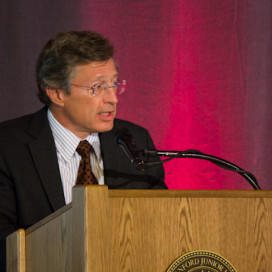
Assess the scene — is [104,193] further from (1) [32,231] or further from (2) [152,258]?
(1) [32,231]

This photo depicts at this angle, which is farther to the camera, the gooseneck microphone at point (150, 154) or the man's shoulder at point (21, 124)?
the man's shoulder at point (21, 124)

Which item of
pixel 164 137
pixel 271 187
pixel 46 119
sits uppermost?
pixel 46 119

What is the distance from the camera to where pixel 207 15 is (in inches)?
120

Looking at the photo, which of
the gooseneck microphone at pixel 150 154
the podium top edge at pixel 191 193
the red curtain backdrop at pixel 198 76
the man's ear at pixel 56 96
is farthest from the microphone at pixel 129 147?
the red curtain backdrop at pixel 198 76

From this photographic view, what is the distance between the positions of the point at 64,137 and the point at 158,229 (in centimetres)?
112

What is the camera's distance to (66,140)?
7.68 feet

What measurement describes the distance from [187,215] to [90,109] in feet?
3.42

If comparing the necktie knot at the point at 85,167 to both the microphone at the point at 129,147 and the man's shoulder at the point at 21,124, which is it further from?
the microphone at the point at 129,147

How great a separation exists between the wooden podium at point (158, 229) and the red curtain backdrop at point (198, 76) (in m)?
1.66

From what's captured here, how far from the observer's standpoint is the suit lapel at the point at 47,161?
2.16 meters

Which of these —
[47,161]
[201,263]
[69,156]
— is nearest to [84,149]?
[69,156]

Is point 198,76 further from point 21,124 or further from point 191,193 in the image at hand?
point 191,193

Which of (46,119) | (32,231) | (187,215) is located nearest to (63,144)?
(46,119)

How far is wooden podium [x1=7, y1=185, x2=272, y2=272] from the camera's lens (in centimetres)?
124
